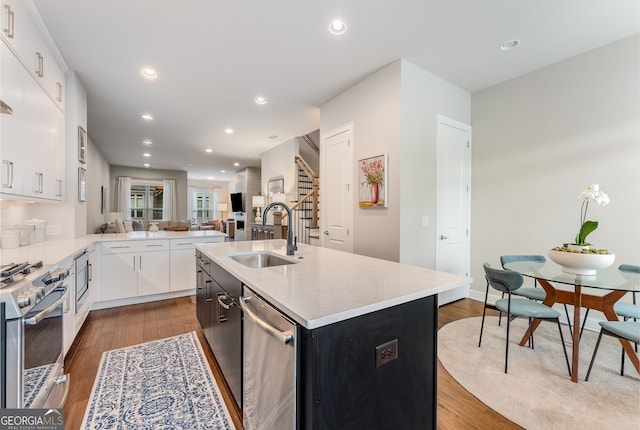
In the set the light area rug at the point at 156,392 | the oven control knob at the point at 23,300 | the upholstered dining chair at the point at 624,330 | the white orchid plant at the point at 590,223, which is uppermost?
the white orchid plant at the point at 590,223

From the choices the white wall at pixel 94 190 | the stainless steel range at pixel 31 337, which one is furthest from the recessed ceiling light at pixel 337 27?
the white wall at pixel 94 190

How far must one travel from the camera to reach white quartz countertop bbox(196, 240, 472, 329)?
1.02 meters

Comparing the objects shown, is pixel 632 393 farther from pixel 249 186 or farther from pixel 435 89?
pixel 249 186

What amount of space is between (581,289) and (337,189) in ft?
8.84

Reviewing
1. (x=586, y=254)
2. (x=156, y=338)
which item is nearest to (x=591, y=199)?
(x=586, y=254)

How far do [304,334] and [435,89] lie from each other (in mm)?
3447

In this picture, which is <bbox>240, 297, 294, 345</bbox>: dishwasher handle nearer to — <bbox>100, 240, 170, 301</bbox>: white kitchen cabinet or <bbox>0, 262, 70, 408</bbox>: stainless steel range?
<bbox>0, 262, 70, 408</bbox>: stainless steel range

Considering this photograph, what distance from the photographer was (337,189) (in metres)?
3.89

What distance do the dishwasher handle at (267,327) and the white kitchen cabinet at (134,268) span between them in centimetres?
295

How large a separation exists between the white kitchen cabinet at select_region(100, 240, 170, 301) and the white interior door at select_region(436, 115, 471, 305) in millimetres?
3722

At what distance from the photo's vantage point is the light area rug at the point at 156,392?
164 centimetres

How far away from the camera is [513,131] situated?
347 cm

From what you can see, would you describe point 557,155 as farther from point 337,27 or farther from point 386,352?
point 386,352

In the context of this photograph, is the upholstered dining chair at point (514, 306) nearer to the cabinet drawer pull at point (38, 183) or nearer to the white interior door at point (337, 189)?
the white interior door at point (337, 189)
